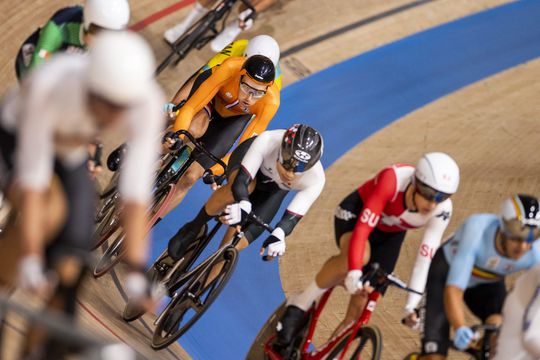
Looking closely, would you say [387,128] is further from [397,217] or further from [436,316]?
[436,316]

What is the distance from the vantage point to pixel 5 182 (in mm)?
3803

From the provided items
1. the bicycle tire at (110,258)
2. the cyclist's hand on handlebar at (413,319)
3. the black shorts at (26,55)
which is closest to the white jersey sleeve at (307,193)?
the cyclist's hand on handlebar at (413,319)

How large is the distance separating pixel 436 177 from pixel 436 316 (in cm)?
74

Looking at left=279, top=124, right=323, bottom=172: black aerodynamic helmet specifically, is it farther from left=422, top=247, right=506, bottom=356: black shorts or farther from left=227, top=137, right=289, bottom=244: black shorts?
left=422, top=247, right=506, bottom=356: black shorts

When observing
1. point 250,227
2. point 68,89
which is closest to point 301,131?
point 250,227

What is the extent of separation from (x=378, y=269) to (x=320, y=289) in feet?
2.32

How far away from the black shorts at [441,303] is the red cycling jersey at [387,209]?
0.23 meters

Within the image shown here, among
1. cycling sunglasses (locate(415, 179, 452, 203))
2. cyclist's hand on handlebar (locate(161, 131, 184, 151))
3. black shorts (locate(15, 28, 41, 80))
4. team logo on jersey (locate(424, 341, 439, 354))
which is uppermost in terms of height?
black shorts (locate(15, 28, 41, 80))

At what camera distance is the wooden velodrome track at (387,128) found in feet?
24.1

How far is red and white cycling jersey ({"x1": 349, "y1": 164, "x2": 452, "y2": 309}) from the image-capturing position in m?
5.23

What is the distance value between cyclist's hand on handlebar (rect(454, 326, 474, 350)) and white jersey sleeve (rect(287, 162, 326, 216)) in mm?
1422

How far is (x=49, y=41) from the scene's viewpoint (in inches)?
Answer: 223

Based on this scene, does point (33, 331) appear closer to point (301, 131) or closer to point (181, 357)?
point (301, 131)

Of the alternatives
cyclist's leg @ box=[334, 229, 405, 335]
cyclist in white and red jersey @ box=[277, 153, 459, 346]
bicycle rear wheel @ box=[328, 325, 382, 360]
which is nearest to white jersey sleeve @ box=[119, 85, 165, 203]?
cyclist in white and red jersey @ box=[277, 153, 459, 346]
